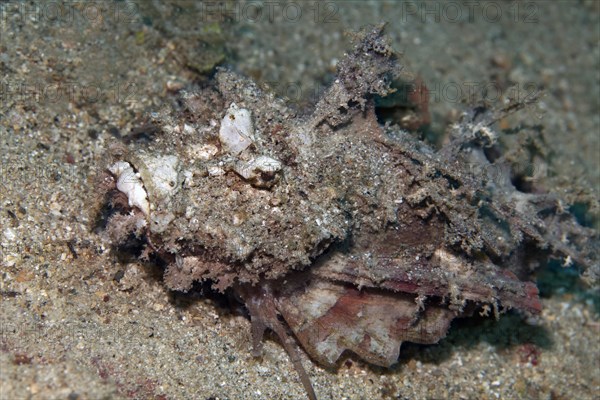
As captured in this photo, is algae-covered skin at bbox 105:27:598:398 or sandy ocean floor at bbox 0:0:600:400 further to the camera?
sandy ocean floor at bbox 0:0:600:400

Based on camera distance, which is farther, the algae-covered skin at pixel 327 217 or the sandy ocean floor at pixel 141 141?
the sandy ocean floor at pixel 141 141

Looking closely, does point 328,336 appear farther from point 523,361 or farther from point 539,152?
point 539,152

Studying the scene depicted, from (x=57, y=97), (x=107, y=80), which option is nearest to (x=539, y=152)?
(x=107, y=80)

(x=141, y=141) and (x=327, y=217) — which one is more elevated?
(x=327, y=217)

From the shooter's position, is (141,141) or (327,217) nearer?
(327,217)
